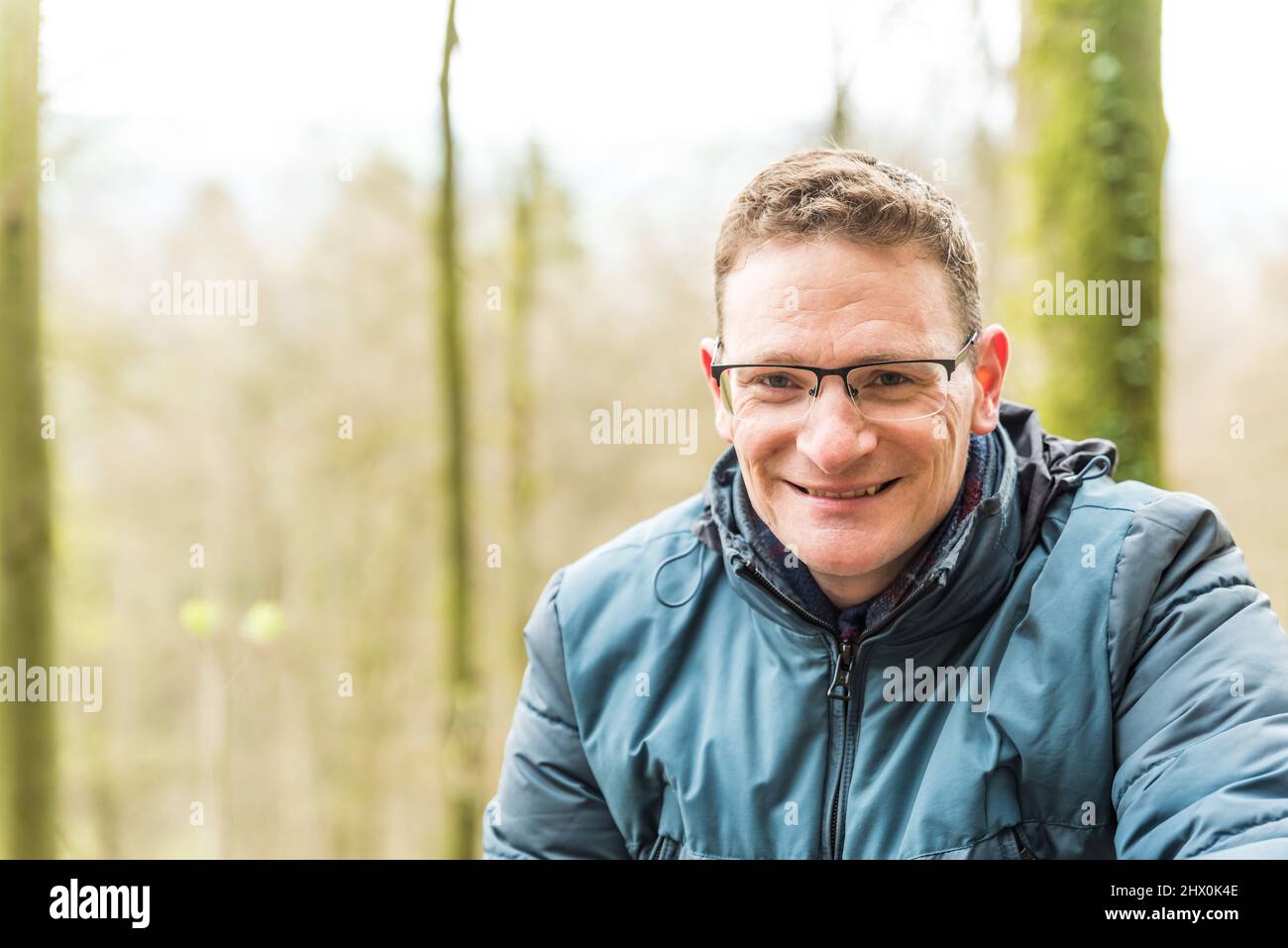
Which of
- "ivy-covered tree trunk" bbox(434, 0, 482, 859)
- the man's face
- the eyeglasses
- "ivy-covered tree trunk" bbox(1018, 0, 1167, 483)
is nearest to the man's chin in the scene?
the man's face

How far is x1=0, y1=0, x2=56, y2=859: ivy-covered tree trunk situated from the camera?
3785 mm

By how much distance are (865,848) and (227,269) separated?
10.0 metres

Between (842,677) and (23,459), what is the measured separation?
3.42m

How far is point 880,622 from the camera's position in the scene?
204 centimetres

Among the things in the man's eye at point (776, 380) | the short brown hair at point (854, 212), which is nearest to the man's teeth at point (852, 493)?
the man's eye at point (776, 380)

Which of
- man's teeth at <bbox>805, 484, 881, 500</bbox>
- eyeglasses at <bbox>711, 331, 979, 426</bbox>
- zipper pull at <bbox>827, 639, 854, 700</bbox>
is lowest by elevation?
zipper pull at <bbox>827, 639, 854, 700</bbox>

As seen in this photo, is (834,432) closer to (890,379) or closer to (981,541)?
(890,379)

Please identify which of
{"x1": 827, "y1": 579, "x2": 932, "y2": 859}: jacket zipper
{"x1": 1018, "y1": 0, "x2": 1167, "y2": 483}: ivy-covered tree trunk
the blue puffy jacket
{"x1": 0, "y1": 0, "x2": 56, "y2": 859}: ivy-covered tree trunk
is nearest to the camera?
the blue puffy jacket

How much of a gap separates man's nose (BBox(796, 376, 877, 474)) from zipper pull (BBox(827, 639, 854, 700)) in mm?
382

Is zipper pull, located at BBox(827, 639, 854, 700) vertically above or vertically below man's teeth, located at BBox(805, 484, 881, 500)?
below

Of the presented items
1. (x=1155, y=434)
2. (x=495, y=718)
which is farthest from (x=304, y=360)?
(x=1155, y=434)

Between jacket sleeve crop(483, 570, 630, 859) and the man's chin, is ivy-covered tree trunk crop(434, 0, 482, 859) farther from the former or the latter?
the man's chin

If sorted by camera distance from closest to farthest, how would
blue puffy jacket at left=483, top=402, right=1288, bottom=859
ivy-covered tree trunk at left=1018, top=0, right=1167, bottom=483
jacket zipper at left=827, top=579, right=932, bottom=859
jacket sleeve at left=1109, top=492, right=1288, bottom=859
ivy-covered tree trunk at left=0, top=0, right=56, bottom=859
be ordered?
jacket sleeve at left=1109, top=492, right=1288, bottom=859
blue puffy jacket at left=483, top=402, right=1288, bottom=859
jacket zipper at left=827, top=579, right=932, bottom=859
ivy-covered tree trunk at left=1018, top=0, right=1167, bottom=483
ivy-covered tree trunk at left=0, top=0, right=56, bottom=859

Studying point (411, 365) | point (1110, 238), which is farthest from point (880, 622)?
point (411, 365)
